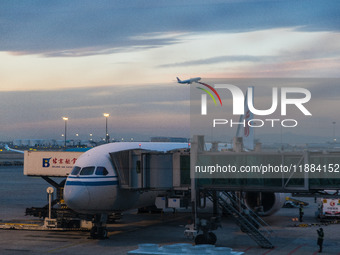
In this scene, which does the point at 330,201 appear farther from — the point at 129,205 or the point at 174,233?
the point at 129,205

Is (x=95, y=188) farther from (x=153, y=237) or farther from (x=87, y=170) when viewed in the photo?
(x=153, y=237)

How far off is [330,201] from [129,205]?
1666 cm

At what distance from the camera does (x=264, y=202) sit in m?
39.2

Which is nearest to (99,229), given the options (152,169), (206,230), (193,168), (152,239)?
(152,239)

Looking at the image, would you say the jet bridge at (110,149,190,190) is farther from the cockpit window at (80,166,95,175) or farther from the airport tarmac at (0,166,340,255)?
the airport tarmac at (0,166,340,255)

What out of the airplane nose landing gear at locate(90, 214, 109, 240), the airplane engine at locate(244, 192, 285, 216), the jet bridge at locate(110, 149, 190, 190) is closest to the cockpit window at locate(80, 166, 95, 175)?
the jet bridge at locate(110, 149, 190, 190)

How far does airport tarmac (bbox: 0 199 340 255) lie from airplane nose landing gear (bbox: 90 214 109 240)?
18.8 inches

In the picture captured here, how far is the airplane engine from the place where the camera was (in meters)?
38.6

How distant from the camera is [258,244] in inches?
1197

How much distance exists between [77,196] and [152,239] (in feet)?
17.4

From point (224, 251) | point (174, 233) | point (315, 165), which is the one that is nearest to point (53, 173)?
point (174, 233)

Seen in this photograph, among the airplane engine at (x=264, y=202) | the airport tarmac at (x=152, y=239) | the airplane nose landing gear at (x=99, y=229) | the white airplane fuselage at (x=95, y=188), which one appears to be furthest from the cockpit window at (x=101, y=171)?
the airplane engine at (x=264, y=202)

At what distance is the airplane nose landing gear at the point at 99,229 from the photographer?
3281cm

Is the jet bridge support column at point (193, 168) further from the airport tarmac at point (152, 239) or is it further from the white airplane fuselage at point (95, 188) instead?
the white airplane fuselage at point (95, 188)
